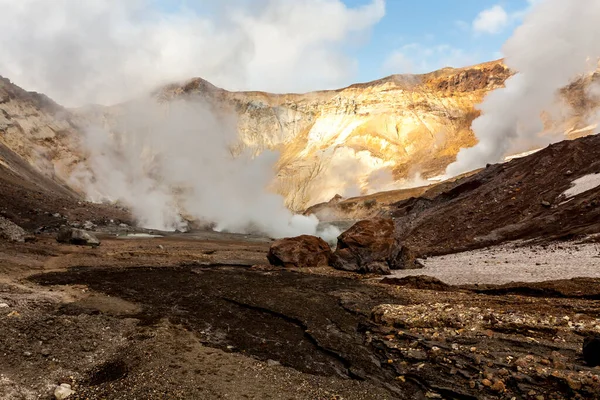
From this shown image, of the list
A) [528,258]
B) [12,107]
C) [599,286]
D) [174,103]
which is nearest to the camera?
[599,286]

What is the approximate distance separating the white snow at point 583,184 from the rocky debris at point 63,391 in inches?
1431

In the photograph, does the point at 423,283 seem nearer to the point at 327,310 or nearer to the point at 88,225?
the point at 327,310

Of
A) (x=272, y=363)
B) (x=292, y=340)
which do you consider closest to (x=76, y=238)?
(x=292, y=340)

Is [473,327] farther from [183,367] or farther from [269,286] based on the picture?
[269,286]

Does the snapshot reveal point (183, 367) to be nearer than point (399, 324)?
Yes

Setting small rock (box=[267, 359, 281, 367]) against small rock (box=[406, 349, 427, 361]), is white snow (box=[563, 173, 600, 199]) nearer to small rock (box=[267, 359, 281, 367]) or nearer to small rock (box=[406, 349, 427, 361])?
small rock (box=[406, 349, 427, 361])

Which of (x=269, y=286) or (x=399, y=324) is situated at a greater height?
(x=269, y=286)

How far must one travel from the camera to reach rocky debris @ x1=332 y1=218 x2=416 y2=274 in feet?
97.8

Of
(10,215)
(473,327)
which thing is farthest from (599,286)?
(10,215)

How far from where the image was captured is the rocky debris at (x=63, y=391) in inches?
335

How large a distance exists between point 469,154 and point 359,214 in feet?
138

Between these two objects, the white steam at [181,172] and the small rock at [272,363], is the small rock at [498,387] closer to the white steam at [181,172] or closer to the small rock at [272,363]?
the small rock at [272,363]

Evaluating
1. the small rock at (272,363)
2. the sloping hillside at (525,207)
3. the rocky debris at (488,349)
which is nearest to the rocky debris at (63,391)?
the small rock at (272,363)

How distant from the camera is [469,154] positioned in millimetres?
116000
